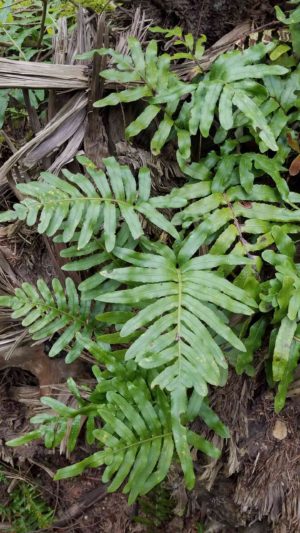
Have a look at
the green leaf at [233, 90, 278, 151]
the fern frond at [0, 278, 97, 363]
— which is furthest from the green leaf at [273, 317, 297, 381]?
the fern frond at [0, 278, 97, 363]

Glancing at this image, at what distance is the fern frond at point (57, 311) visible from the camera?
→ 214 cm

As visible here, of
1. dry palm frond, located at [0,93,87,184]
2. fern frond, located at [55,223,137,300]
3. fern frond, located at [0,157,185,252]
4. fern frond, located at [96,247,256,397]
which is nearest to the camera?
fern frond, located at [96,247,256,397]

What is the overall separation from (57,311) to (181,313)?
639mm

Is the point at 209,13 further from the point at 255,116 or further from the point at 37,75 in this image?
the point at 37,75

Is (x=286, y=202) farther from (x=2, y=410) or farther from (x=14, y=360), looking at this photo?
(x=2, y=410)

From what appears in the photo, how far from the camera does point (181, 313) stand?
1782mm

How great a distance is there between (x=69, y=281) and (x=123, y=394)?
53cm

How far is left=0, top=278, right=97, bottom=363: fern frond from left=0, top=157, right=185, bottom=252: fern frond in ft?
0.92

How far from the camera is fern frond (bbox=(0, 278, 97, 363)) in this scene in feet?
7.02

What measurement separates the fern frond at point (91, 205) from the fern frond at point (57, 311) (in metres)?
0.28

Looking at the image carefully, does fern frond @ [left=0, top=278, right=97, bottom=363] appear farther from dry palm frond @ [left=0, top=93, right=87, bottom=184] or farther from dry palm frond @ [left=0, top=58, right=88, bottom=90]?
dry palm frond @ [left=0, top=58, right=88, bottom=90]

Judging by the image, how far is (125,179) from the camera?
2068 mm

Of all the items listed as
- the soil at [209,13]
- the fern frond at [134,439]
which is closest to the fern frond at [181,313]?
the fern frond at [134,439]

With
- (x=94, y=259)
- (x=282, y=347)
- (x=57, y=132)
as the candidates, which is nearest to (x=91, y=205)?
(x=94, y=259)
